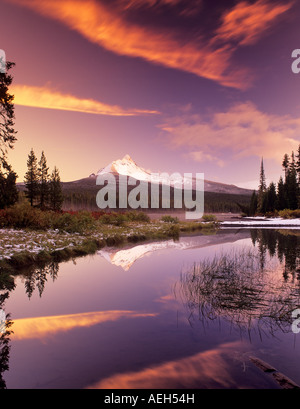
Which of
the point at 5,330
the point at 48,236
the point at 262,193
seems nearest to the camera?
the point at 5,330

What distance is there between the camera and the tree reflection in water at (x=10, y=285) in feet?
18.9

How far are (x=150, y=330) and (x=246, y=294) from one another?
13.0 ft

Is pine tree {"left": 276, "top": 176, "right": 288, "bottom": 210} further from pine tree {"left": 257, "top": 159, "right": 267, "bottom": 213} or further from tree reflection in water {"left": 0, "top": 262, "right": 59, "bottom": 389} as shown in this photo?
tree reflection in water {"left": 0, "top": 262, "right": 59, "bottom": 389}

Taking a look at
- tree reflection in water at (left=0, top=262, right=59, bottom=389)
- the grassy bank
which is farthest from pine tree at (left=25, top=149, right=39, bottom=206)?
tree reflection in water at (left=0, top=262, right=59, bottom=389)

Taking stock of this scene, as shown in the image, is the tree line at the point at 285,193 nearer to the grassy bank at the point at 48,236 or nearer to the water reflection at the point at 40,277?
the grassy bank at the point at 48,236

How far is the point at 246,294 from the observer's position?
9.42 m

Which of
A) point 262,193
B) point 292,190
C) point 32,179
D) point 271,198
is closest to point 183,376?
point 32,179

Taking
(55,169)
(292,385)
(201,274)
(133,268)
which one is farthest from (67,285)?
(55,169)

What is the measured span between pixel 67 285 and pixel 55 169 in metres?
50.4

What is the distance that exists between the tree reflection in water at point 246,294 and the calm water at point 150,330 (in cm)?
3

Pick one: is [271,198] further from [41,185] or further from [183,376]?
[183,376]

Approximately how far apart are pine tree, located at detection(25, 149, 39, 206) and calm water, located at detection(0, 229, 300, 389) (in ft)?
138

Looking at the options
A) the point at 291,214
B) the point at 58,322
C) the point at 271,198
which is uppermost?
the point at 271,198
